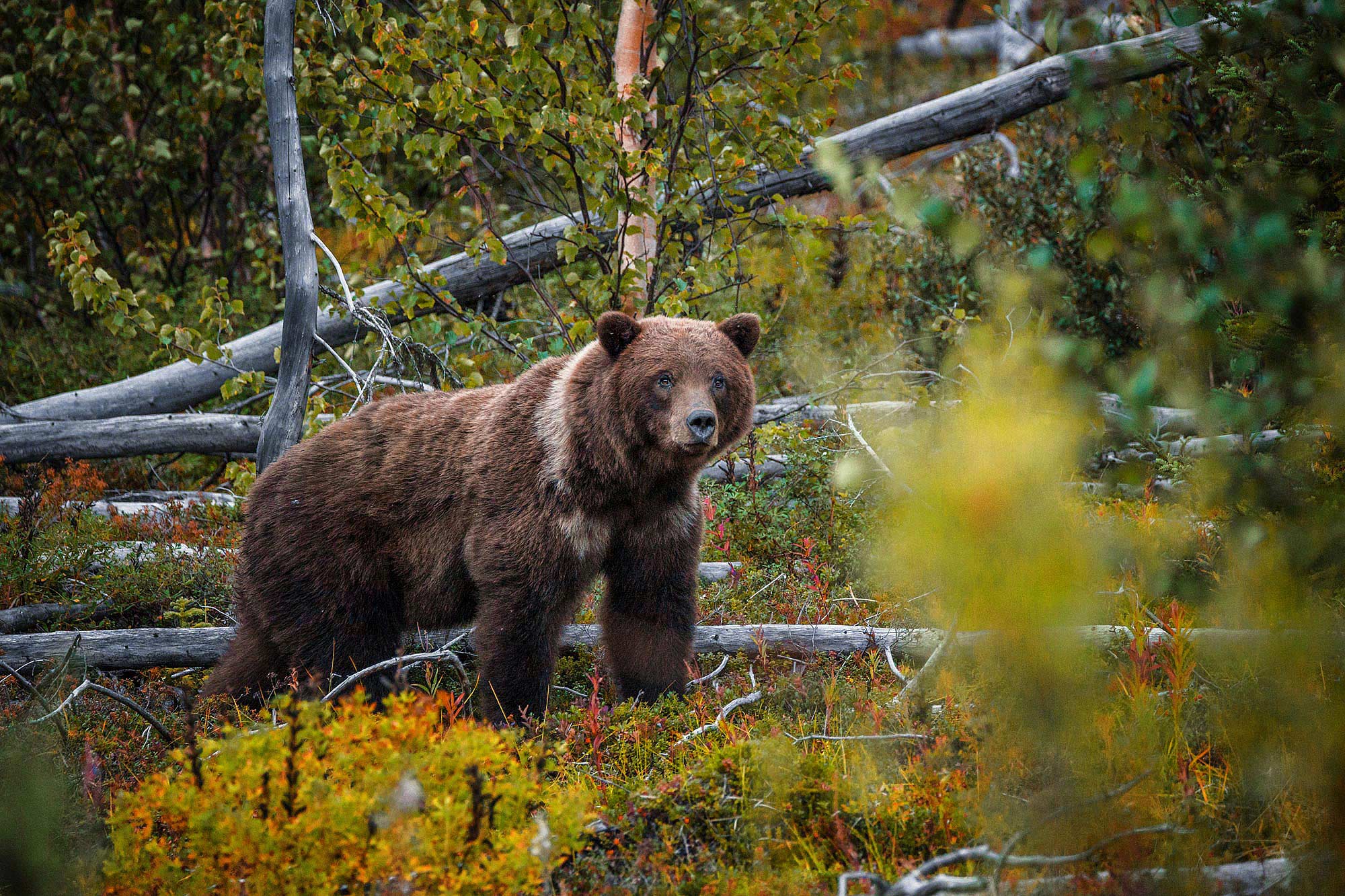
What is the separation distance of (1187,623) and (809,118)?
350 centimetres

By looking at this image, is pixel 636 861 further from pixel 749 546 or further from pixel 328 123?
pixel 328 123

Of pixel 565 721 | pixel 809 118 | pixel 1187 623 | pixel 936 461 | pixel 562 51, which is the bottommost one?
pixel 565 721

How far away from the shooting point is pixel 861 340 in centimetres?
845

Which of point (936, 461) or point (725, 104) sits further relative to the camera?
point (725, 104)

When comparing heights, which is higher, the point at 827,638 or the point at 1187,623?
the point at 1187,623

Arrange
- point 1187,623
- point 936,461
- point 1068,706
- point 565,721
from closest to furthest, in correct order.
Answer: point 936,461
point 1068,706
point 1187,623
point 565,721

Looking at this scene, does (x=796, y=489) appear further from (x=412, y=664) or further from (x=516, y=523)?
(x=412, y=664)

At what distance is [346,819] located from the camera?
84.4 inches

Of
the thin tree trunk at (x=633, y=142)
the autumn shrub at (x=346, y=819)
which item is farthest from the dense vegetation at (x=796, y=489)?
the thin tree trunk at (x=633, y=142)

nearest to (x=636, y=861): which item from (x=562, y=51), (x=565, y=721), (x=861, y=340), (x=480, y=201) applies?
(x=565, y=721)

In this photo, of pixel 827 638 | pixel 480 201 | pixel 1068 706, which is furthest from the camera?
pixel 480 201

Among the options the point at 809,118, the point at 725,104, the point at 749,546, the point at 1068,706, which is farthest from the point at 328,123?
the point at 1068,706

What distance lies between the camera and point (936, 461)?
3.53 feet

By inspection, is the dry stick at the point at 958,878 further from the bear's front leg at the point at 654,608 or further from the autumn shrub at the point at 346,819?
the bear's front leg at the point at 654,608
